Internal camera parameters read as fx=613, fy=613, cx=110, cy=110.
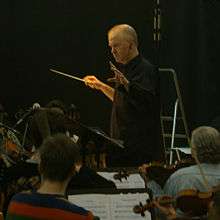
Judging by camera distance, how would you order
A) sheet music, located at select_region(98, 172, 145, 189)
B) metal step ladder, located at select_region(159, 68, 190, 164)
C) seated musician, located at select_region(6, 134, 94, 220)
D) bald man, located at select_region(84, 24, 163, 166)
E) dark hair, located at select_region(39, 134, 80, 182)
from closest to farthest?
seated musician, located at select_region(6, 134, 94, 220) → dark hair, located at select_region(39, 134, 80, 182) → sheet music, located at select_region(98, 172, 145, 189) → bald man, located at select_region(84, 24, 163, 166) → metal step ladder, located at select_region(159, 68, 190, 164)

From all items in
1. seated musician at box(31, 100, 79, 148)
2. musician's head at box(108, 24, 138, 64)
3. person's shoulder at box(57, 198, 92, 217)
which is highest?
musician's head at box(108, 24, 138, 64)

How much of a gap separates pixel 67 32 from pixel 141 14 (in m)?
0.87

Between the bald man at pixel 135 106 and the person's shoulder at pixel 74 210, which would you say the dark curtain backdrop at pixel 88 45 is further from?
the person's shoulder at pixel 74 210

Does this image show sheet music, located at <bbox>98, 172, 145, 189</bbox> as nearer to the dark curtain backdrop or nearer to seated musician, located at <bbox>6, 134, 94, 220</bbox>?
seated musician, located at <bbox>6, 134, 94, 220</bbox>

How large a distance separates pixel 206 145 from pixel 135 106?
92cm

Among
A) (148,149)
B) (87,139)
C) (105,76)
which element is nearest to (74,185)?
(87,139)

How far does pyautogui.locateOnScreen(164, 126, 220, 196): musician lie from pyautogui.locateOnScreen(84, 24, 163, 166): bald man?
804 millimetres

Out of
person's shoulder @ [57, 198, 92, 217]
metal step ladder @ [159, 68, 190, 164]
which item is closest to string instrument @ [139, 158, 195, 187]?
person's shoulder @ [57, 198, 92, 217]

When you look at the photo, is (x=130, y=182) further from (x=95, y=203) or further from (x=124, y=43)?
(x=124, y=43)

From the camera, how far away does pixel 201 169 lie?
129 inches

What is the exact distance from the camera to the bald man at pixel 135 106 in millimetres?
4199

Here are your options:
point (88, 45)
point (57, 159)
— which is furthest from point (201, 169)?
Answer: point (88, 45)

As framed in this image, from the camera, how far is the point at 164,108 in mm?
7043

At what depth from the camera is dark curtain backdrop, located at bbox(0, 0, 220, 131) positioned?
22.7 feet
